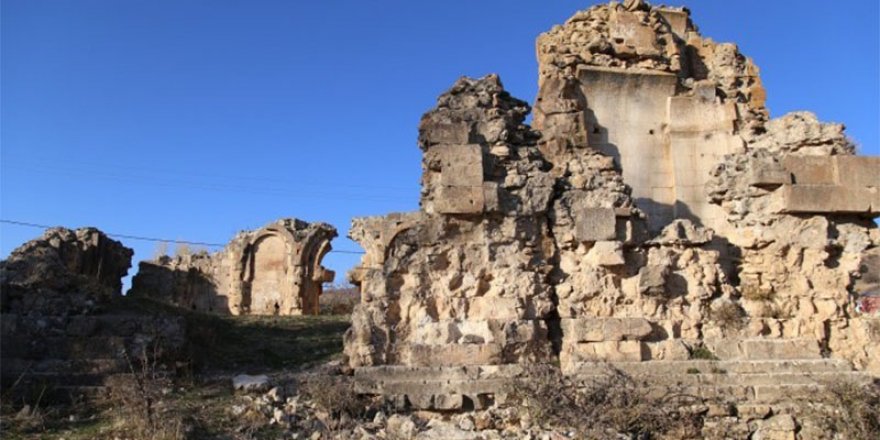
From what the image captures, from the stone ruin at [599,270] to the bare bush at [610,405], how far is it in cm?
33

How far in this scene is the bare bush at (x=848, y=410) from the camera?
588cm

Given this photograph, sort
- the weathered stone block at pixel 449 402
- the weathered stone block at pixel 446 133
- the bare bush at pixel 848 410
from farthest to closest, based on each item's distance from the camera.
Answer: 1. the weathered stone block at pixel 446 133
2. the weathered stone block at pixel 449 402
3. the bare bush at pixel 848 410

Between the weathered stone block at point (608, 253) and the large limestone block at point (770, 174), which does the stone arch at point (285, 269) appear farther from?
the large limestone block at point (770, 174)

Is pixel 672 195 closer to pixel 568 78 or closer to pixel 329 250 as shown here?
pixel 568 78

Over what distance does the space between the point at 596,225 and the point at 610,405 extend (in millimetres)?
Result: 1999

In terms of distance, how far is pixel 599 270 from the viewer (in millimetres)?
7188

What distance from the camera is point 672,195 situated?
9.11 m

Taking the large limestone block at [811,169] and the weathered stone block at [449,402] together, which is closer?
the weathered stone block at [449,402]

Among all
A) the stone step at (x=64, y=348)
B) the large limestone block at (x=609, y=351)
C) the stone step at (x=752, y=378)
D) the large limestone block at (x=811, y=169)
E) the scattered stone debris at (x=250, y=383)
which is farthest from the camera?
the stone step at (x=64, y=348)

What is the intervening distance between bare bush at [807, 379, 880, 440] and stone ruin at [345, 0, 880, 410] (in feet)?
0.98

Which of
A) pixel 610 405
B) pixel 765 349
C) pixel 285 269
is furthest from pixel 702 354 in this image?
pixel 285 269

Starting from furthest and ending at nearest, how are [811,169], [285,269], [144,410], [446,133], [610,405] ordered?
1. [285,269]
2. [811,169]
3. [446,133]
4. [610,405]
5. [144,410]

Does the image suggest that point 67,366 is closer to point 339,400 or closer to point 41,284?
point 41,284

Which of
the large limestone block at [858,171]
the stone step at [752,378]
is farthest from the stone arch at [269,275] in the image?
the large limestone block at [858,171]
